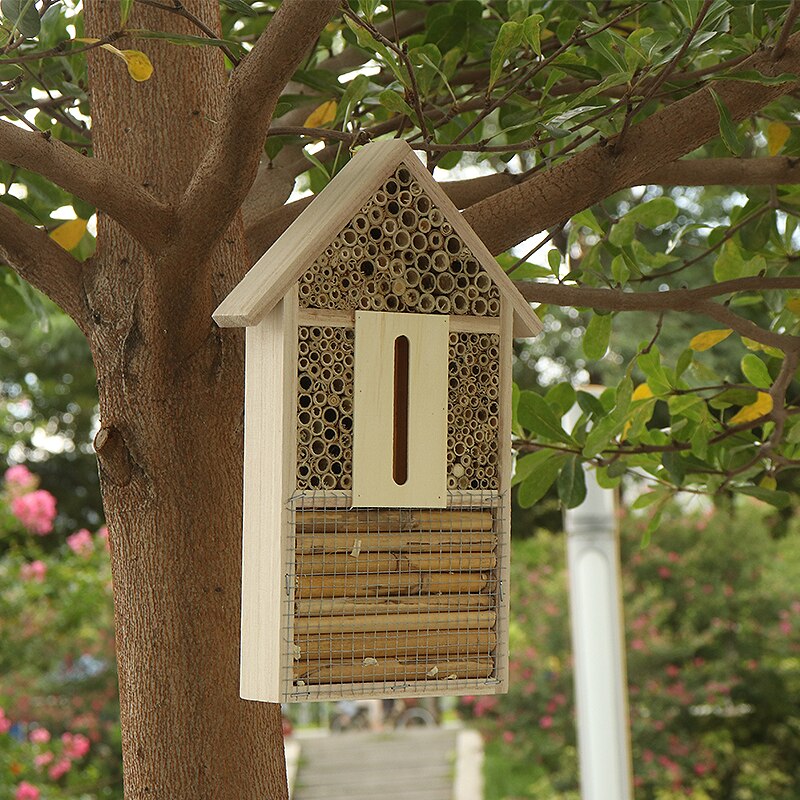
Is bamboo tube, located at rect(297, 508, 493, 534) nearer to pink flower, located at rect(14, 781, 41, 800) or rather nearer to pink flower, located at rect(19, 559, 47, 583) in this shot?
pink flower, located at rect(14, 781, 41, 800)

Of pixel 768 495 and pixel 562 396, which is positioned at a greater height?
pixel 562 396

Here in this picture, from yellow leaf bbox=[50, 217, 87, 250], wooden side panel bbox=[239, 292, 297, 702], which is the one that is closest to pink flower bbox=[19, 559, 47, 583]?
yellow leaf bbox=[50, 217, 87, 250]

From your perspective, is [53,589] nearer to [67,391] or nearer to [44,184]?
[44,184]

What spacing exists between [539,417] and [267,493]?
50 cm

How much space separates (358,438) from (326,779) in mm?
6202

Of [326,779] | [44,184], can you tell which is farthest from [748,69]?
[326,779]

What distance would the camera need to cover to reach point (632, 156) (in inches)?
42.5

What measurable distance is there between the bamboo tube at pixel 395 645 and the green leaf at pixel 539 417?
38 centimetres

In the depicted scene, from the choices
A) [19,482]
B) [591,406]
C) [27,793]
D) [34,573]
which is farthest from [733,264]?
[34,573]

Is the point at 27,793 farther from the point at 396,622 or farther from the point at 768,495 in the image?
the point at 396,622

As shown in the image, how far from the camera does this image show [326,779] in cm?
679

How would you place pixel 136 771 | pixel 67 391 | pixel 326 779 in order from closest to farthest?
1. pixel 136 771
2. pixel 326 779
3. pixel 67 391

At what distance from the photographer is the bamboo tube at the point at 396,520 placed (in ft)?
3.26

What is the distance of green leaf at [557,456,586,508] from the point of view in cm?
148
